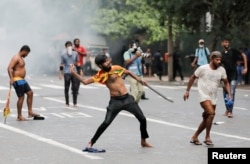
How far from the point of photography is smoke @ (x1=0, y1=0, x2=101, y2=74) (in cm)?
4838

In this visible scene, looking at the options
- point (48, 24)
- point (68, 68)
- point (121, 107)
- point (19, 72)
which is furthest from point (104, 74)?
point (48, 24)

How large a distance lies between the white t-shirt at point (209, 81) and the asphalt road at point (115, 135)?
831 mm

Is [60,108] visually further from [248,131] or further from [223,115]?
[248,131]

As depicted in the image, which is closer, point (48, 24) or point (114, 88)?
point (114, 88)

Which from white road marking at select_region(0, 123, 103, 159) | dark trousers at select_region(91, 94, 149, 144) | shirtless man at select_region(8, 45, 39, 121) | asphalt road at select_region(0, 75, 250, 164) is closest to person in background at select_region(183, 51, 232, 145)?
asphalt road at select_region(0, 75, 250, 164)

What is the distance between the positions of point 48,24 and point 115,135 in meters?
37.0

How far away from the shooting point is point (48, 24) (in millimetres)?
50281

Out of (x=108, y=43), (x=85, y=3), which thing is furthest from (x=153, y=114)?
(x=108, y=43)

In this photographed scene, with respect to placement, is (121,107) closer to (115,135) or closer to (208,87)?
(208,87)

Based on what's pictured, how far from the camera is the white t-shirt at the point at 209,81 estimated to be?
41.2 feet

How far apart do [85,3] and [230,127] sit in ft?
108

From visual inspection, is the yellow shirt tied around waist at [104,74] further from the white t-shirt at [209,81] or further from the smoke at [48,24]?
the smoke at [48,24]

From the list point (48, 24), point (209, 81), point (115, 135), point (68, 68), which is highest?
point (48, 24)

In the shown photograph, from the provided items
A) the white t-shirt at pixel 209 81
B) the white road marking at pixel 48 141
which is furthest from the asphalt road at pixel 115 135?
the white t-shirt at pixel 209 81
